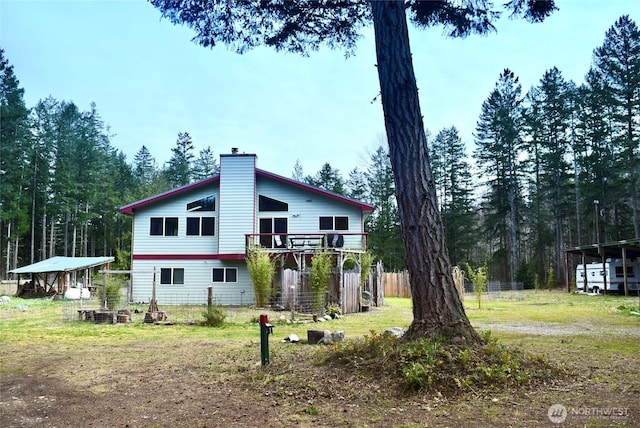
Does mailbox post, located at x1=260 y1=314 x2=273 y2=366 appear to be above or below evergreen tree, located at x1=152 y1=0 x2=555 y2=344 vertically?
below

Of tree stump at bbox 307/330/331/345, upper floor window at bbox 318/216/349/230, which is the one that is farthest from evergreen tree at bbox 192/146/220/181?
tree stump at bbox 307/330/331/345

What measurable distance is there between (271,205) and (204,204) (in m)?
3.21

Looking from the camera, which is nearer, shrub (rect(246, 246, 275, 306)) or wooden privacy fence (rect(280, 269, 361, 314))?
wooden privacy fence (rect(280, 269, 361, 314))

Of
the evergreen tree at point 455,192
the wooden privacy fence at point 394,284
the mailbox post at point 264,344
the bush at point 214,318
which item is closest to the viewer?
the mailbox post at point 264,344

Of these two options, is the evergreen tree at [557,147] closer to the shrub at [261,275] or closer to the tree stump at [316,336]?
the shrub at [261,275]

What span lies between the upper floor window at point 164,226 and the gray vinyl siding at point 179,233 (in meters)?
0.15

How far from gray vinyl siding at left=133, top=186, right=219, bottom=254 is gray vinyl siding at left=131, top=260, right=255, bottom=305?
0.57 m

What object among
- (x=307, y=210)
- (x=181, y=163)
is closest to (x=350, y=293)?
(x=307, y=210)

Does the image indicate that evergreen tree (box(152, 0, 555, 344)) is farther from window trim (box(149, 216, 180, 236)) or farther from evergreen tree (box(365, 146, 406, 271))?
evergreen tree (box(365, 146, 406, 271))

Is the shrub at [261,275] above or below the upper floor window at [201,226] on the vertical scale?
below

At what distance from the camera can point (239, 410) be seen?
4.36m

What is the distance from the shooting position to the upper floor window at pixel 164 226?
2223 centimetres

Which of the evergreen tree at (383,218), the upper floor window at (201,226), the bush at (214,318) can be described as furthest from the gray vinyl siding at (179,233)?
the evergreen tree at (383,218)

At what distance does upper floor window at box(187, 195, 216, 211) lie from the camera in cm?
2228
